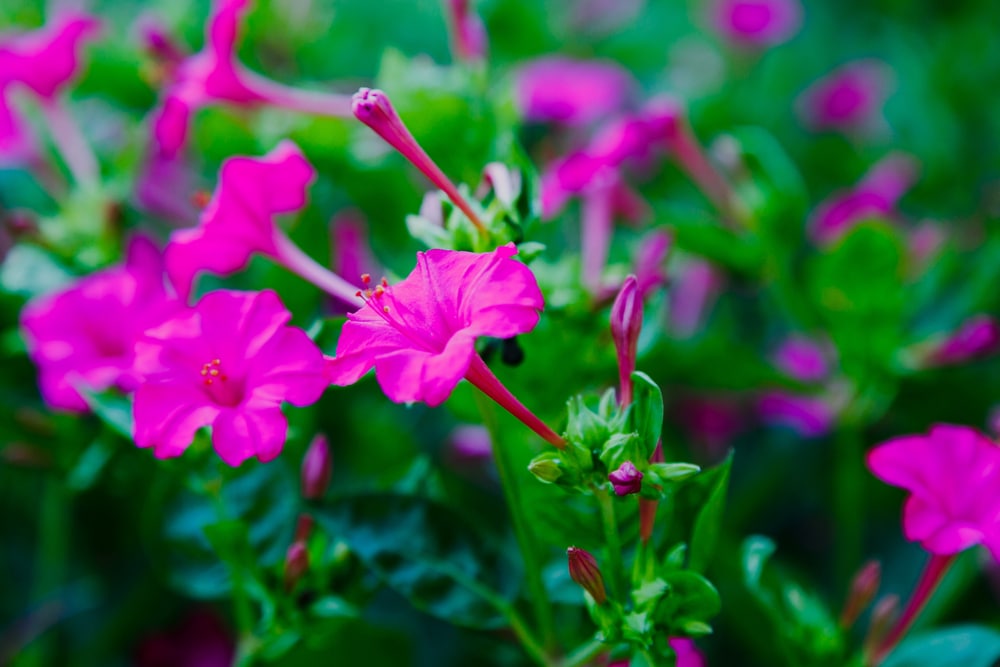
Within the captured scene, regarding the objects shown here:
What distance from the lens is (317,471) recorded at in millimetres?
740

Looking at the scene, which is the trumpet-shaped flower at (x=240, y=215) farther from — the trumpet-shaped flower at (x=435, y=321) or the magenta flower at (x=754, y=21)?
the magenta flower at (x=754, y=21)

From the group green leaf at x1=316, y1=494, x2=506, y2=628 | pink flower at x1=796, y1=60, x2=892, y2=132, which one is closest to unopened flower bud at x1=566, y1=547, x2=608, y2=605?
green leaf at x1=316, y1=494, x2=506, y2=628

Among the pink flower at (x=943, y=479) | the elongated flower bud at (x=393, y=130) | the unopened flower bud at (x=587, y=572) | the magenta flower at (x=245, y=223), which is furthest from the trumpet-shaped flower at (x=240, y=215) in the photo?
the pink flower at (x=943, y=479)

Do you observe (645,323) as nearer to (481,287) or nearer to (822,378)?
(481,287)

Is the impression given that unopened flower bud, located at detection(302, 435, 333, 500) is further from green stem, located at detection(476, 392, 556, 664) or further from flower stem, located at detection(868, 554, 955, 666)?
flower stem, located at detection(868, 554, 955, 666)

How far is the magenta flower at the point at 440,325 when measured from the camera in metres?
0.54

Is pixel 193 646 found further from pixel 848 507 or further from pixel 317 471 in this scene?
pixel 848 507

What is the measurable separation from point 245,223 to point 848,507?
0.69 metres

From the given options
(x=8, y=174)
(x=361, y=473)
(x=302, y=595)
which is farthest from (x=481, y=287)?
(x=8, y=174)

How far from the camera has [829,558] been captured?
3.77ft

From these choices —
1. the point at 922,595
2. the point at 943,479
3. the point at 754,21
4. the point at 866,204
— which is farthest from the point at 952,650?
the point at 754,21

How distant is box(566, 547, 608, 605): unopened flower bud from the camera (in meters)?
A: 0.61

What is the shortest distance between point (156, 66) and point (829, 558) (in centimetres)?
99

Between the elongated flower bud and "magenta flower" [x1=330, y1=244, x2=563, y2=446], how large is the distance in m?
0.08
